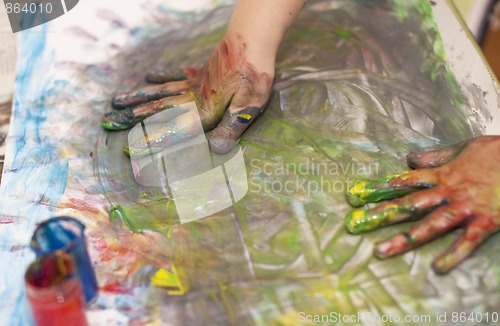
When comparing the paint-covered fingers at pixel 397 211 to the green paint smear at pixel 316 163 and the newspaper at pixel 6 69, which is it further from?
the newspaper at pixel 6 69

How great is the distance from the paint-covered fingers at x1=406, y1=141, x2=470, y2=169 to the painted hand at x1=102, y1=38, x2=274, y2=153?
14.6 inches

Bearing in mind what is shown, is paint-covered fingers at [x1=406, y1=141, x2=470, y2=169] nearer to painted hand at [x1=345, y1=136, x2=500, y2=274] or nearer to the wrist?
painted hand at [x1=345, y1=136, x2=500, y2=274]

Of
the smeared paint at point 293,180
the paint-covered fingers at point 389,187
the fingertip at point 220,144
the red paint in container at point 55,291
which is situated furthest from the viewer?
the fingertip at point 220,144

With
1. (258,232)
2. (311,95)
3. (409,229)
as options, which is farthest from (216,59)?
(409,229)

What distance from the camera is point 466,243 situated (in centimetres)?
108

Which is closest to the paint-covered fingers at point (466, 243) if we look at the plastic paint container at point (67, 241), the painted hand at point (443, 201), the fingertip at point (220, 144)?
the painted hand at point (443, 201)

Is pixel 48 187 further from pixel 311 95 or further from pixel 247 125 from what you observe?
pixel 311 95

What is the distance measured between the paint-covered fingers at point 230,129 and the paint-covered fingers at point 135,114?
13 centimetres

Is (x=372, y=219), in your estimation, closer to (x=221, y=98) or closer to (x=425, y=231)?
(x=425, y=231)

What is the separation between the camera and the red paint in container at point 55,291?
89 centimetres

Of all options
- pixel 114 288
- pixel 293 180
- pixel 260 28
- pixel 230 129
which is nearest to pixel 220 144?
pixel 230 129

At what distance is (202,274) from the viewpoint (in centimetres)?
107

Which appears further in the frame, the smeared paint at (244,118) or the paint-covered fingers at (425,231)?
the smeared paint at (244,118)

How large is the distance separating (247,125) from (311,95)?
0.66 ft
